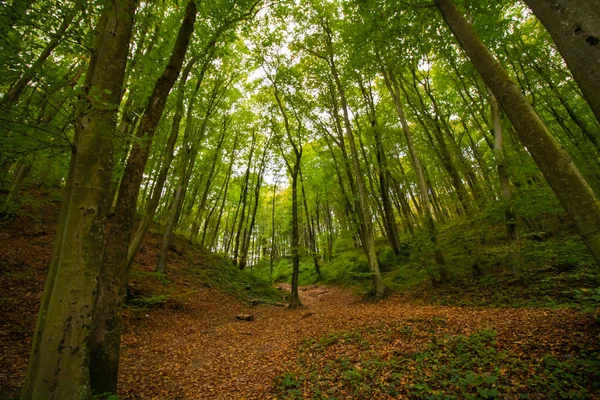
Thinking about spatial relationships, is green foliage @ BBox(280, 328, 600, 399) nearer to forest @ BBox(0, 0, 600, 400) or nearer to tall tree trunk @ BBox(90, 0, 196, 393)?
forest @ BBox(0, 0, 600, 400)

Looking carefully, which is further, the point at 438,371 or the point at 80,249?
the point at 438,371

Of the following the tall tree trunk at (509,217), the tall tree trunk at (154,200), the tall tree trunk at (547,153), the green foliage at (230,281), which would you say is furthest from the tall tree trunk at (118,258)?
the green foliage at (230,281)

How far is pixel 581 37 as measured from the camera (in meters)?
1.68

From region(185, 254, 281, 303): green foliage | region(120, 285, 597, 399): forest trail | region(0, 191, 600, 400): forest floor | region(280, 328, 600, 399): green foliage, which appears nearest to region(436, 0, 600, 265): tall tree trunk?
region(280, 328, 600, 399): green foliage

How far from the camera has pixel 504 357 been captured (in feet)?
11.6

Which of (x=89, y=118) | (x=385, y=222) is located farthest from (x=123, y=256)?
(x=385, y=222)

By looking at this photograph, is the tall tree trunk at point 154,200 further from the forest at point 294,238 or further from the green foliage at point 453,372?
the green foliage at point 453,372

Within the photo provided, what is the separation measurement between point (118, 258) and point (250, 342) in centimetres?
468

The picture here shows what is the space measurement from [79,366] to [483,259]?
10.7 metres

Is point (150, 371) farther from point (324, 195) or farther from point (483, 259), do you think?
point (324, 195)

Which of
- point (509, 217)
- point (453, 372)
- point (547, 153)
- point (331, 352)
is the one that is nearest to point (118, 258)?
point (331, 352)

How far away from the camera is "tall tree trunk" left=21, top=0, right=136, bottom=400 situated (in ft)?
8.04

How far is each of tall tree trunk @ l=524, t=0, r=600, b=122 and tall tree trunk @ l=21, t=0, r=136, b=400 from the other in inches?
150

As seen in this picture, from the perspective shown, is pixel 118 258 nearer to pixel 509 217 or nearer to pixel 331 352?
pixel 331 352
